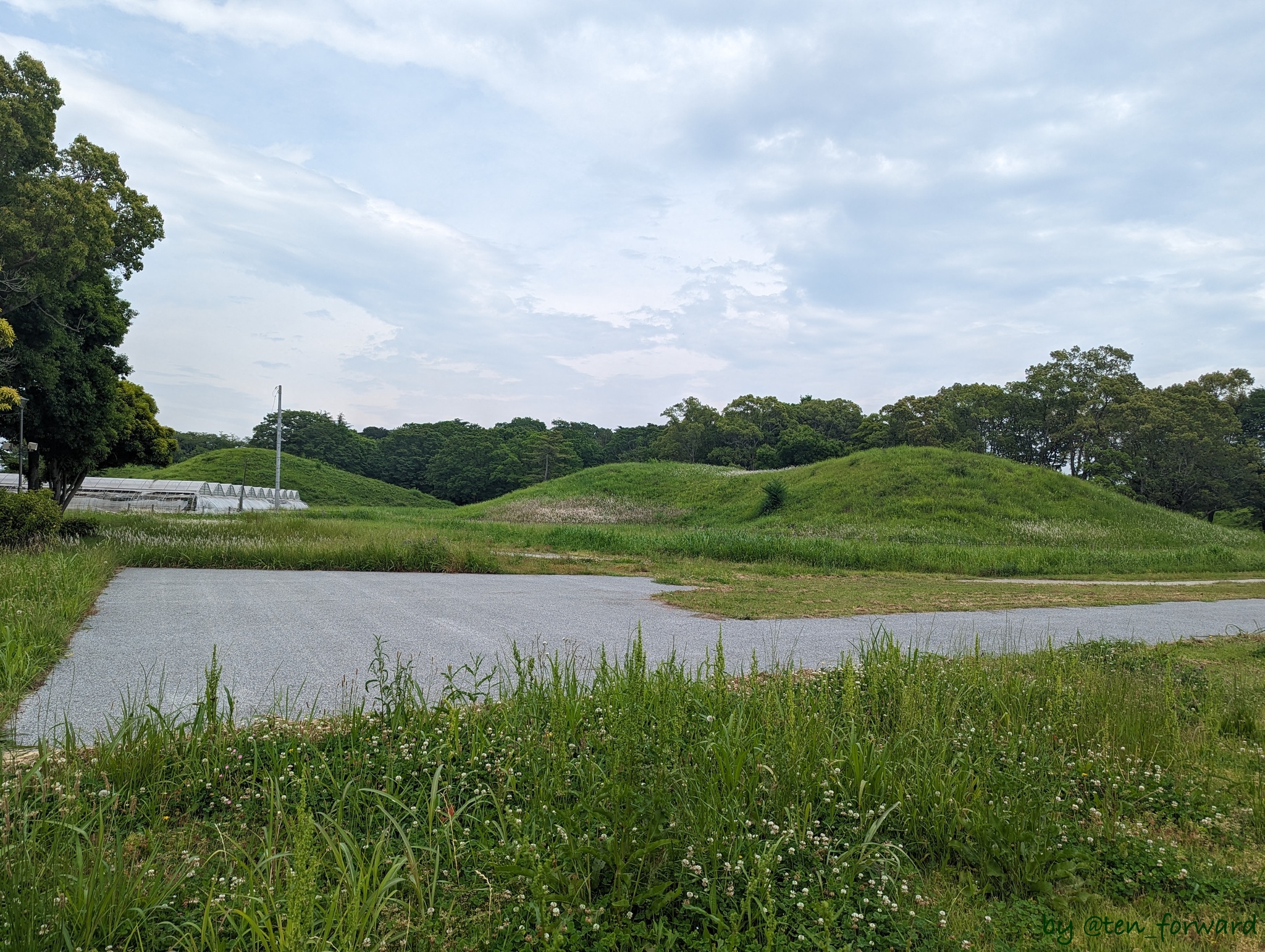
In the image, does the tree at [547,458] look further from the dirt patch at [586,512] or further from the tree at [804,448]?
the dirt patch at [586,512]

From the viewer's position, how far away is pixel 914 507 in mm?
31453

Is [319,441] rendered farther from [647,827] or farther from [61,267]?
[647,827]

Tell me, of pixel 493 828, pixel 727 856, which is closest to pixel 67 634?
pixel 493 828

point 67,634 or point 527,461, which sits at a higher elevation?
point 527,461

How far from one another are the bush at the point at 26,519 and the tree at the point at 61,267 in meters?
4.49

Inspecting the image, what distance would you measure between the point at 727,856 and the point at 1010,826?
1230 millimetres

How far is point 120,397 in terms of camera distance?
74.1ft

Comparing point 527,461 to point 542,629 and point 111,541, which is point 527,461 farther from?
point 542,629

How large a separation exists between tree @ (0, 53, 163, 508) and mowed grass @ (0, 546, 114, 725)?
22.3ft

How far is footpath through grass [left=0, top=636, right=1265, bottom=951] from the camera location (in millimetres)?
2283

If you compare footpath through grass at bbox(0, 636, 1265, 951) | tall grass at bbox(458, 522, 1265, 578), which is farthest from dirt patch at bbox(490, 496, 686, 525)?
footpath through grass at bbox(0, 636, 1265, 951)

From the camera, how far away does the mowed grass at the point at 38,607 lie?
4910 millimetres

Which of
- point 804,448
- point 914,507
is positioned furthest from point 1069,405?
point 914,507

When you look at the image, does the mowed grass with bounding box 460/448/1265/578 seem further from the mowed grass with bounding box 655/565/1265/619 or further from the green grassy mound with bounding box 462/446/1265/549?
the mowed grass with bounding box 655/565/1265/619
